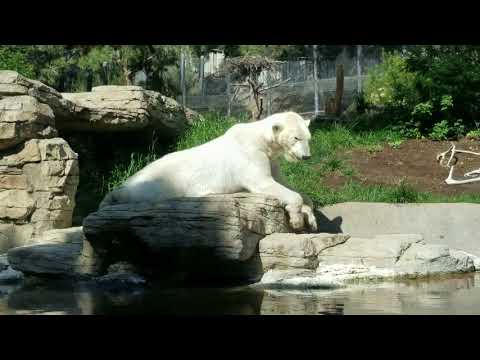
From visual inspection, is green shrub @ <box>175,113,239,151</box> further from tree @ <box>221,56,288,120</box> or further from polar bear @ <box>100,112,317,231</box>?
polar bear @ <box>100,112,317,231</box>

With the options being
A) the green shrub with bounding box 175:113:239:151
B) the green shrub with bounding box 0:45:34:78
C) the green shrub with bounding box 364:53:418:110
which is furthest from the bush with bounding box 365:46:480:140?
the green shrub with bounding box 0:45:34:78

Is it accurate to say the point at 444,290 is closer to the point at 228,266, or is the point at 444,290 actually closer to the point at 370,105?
the point at 228,266

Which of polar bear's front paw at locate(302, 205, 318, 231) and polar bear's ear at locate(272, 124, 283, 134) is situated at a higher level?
polar bear's ear at locate(272, 124, 283, 134)

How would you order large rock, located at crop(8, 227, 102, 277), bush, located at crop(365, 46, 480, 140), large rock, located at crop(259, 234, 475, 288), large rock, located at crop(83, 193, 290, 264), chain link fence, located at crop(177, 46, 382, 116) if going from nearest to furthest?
large rock, located at crop(83, 193, 290, 264)
large rock, located at crop(259, 234, 475, 288)
large rock, located at crop(8, 227, 102, 277)
bush, located at crop(365, 46, 480, 140)
chain link fence, located at crop(177, 46, 382, 116)

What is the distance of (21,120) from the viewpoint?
366 inches

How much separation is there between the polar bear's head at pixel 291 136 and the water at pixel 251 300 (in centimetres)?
229

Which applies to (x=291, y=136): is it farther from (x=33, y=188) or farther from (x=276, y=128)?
(x=33, y=188)

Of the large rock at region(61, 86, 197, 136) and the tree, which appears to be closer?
the large rock at region(61, 86, 197, 136)

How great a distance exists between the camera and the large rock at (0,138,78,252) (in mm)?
9398

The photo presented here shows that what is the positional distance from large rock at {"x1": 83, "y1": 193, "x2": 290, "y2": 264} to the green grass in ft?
11.2

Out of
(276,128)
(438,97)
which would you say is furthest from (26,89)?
(438,97)

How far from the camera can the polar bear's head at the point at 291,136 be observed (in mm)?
8641

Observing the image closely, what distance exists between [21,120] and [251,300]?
4.89 metres
